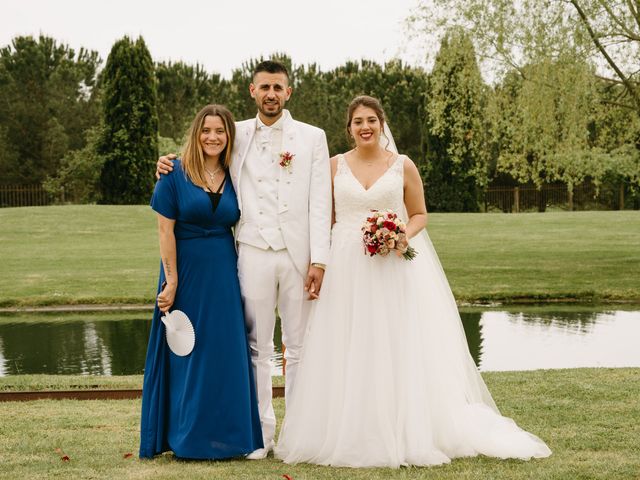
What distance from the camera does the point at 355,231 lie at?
5.03 m

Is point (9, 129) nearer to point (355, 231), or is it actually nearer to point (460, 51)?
point (460, 51)

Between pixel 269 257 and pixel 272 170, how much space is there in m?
0.53

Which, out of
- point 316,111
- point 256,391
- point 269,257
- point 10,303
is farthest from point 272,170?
point 316,111

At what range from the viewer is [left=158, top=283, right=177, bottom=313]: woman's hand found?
4.73 meters

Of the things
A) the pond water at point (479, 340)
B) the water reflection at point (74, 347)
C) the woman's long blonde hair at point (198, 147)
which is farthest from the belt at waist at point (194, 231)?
the water reflection at point (74, 347)

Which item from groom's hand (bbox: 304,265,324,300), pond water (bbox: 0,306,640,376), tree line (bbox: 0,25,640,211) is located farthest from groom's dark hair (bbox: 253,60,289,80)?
tree line (bbox: 0,25,640,211)

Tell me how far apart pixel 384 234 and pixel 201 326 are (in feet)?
3.92

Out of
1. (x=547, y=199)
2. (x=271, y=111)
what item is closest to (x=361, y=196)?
(x=271, y=111)

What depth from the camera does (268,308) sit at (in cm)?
487

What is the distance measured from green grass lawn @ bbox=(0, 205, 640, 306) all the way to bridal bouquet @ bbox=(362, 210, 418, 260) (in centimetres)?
1016

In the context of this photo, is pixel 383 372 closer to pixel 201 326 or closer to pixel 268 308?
pixel 268 308

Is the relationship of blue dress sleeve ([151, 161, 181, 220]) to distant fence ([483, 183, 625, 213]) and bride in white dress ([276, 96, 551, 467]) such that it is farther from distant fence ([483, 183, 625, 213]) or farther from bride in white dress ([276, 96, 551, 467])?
distant fence ([483, 183, 625, 213])

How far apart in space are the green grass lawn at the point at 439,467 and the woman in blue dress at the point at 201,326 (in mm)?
179

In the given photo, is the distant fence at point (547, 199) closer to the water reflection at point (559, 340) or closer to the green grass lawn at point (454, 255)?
the green grass lawn at point (454, 255)
